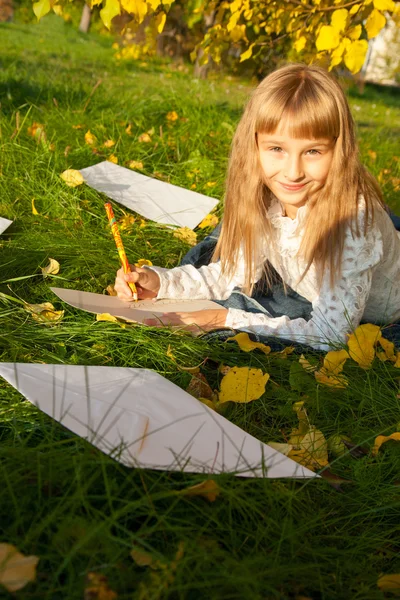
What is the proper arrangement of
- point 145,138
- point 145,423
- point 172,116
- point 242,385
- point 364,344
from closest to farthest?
1. point 145,423
2. point 242,385
3. point 364,344
4. point 145,138
5. point 172,116

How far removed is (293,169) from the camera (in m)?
1.77

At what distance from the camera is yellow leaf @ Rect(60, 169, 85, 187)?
2488mm

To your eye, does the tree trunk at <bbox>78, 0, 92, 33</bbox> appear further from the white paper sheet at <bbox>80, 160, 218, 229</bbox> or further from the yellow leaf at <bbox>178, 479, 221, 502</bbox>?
the yellow leaf at <bbox>178, 479, 221, 502</bbox>

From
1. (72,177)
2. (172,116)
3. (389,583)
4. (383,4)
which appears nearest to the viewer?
(389,583)

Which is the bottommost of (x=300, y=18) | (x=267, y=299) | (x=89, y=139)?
(x=267, y=299)

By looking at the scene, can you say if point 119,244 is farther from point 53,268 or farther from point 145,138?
point 145,138

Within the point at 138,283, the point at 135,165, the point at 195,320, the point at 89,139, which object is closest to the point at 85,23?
the point at 89,139

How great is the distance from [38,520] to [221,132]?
8.71 ft

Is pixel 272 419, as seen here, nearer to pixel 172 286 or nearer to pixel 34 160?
pixel 172 286

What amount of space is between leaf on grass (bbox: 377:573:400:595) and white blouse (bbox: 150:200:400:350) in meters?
0.76

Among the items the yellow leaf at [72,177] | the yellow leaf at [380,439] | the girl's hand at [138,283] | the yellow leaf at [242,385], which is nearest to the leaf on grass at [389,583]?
the yellow leaf at [380,439]

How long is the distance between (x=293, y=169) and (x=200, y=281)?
51cm

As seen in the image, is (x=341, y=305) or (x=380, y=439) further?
(x=341, y=305)

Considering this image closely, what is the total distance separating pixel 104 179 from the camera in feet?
8.66
